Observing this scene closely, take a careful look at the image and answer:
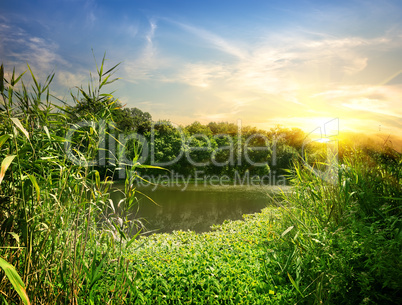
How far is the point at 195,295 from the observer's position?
2410 millimetres

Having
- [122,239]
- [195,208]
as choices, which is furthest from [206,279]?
[195,208]

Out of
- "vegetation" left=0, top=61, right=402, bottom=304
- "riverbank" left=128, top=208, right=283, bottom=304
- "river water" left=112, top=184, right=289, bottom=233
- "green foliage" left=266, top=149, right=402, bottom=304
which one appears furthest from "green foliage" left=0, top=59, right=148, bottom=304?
"river water" left=112, top=184, right=289, bottom=233

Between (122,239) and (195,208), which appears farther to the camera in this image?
(195,208)

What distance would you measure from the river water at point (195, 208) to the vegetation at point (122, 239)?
2853 millimetres

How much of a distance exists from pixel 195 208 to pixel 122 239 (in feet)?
21.0

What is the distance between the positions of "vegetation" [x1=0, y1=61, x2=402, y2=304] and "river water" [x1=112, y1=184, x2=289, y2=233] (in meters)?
2.85

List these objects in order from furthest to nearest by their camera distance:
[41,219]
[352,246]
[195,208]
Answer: [195,208] < [352,246] < [41,219]

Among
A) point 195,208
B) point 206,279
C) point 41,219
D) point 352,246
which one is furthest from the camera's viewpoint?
point 195,208

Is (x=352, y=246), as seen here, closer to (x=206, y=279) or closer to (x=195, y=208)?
(x=206, y=279)

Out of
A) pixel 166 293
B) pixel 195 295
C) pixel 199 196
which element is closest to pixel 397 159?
pixel 195 295

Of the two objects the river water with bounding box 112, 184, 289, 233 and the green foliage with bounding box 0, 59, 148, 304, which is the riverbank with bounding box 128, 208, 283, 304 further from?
the river water with bounding box 112, 184, 289, 233

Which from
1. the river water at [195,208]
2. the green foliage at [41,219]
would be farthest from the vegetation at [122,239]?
the river water at [195,208]

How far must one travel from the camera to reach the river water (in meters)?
6.97

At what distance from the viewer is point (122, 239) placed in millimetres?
2426
